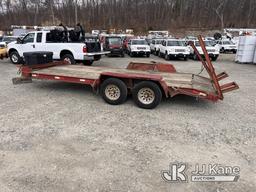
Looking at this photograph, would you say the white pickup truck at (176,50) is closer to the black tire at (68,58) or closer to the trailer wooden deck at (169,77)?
the black tire at (68,58)

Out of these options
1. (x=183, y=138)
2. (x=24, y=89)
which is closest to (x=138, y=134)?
(x=183, y=138)

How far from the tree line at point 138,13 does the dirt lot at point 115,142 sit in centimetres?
5856

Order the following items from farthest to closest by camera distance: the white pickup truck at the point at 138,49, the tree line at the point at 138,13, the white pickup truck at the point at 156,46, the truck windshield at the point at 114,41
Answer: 1. the tree line at the point at 138,13
2. the white pickup truck at the point at 156,46
3. the truck windshield at the point at 114,41
4. the white pickup truck at the point at 138,49

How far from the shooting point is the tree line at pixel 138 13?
65.4 metres

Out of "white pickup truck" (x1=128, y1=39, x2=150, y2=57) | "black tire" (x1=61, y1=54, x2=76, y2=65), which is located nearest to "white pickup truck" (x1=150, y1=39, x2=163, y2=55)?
"white pickup truck" (x1=128, y1=39, x2=150, y2=57)

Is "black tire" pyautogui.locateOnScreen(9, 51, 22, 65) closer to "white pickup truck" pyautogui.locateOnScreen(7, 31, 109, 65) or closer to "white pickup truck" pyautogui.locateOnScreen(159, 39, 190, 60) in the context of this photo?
"white pickup truck" pyautogui.locateOnScreen(7, 31, 109, 65)

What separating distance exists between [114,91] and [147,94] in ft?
3.12

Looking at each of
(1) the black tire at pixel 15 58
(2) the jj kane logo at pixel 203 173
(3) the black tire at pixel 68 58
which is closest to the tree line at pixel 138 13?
(1) the black tire at pixel 15 58

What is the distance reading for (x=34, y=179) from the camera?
143 inches

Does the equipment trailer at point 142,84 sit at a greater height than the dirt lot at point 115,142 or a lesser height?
greater

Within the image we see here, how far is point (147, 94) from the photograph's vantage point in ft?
21.8

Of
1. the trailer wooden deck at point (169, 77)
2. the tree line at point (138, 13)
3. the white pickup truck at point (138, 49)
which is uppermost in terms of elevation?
the tree line at point (138, 13)

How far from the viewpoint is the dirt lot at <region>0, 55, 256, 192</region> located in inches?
142

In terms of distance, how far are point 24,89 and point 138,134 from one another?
5320 millimetres
